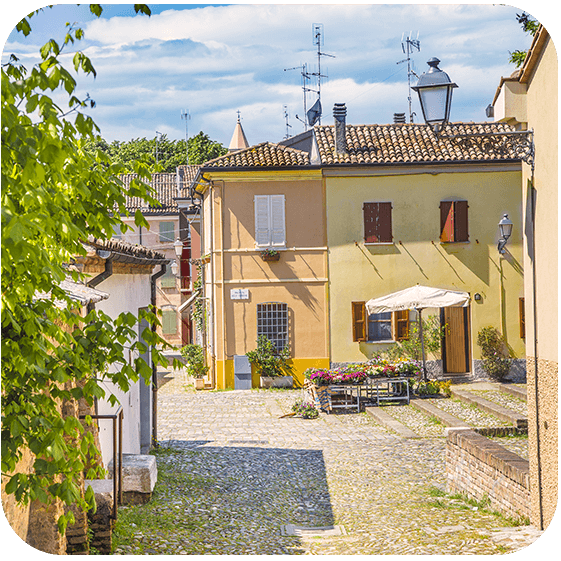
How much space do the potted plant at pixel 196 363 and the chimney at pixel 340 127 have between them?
7.78 m

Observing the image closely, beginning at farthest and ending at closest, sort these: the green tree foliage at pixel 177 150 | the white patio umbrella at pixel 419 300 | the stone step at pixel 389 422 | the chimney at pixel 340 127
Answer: the green tree foliage at pixel 177 150, the chimney at pixel 340 127, the white patio umbrella at pixel 419 300, the stone step at pixel 389 422

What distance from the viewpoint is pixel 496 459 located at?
23.7 feet

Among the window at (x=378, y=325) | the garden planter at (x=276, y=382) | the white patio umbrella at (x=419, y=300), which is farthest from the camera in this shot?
the window at (x=378, y=325)

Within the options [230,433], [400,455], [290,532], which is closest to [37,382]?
[290,532]

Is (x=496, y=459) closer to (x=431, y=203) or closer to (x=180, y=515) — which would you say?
(x=180, y=515)

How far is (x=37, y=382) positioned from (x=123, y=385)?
20.7 inches

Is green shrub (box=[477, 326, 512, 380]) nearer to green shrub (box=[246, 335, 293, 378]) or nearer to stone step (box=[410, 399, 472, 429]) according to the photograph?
stone step (box=[410, 399, 472, 429])

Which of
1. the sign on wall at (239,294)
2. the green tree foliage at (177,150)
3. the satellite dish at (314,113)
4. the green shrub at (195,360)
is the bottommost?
the green shrub at (195,360)

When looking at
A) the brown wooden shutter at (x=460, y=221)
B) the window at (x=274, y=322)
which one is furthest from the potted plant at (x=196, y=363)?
the brown wooden shutter at (x=460, y=221)

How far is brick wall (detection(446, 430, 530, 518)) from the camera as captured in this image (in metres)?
6.57

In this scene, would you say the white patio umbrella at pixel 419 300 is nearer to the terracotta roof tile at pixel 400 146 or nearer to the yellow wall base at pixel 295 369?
the yellow wall base at pixel 295 369

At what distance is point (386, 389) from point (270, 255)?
5483 mm

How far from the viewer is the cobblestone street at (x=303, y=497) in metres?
6.37

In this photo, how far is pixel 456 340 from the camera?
64.2ft
